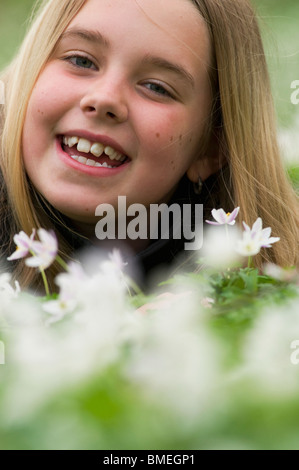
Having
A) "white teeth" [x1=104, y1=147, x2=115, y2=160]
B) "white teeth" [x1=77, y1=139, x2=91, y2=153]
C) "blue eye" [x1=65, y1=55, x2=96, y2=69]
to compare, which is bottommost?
"white teeth" [x1=104, y1=147, x2=115, y2=160]

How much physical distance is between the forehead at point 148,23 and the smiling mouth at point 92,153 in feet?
1.04

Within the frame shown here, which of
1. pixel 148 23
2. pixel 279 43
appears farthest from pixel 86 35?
pixel 279 43

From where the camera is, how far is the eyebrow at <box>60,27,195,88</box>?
2.09 meters

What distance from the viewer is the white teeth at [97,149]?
6.88 ft

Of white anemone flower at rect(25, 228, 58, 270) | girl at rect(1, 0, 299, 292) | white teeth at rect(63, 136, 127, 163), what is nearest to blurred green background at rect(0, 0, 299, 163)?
girl at rect(1, 0, 299, 292)

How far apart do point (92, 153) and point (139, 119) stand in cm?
19

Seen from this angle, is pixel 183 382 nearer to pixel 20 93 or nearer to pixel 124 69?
pixel 124 69

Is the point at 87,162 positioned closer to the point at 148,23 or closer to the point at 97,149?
the point at 97,149

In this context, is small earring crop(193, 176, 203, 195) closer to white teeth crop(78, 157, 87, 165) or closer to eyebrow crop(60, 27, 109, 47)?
white teeth crop(78, 157, 87, 165)

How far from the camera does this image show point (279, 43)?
14.2 feet

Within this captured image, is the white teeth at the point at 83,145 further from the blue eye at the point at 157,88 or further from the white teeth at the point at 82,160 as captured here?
the blue eye at the point at 157,88

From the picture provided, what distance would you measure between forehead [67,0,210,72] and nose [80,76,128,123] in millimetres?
135

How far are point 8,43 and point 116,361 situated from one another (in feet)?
17.7

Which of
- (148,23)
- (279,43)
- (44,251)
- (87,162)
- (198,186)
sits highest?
(279,43)
